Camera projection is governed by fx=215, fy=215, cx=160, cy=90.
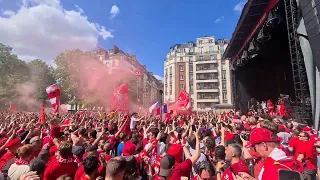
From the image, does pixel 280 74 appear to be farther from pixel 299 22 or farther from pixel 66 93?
pixel 66 93

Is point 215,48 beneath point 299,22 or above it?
above

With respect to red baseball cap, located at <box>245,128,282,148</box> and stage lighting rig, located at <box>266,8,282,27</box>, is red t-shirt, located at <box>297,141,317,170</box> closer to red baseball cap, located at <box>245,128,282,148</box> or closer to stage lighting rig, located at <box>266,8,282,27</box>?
red baseball cap, located at <box>245,128,282,148</box>

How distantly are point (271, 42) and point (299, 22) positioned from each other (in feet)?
21.2

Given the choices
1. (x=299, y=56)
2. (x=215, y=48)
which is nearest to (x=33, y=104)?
(x=299, y=56)

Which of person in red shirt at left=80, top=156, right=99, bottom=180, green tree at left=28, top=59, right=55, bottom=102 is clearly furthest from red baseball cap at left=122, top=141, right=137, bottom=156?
green tree at left=28, top=59, right=55, bottom=102

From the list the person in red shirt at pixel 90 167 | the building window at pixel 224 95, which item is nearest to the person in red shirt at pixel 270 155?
the person in red shirt at pixel 90 167

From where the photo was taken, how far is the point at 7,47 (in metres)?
42.1

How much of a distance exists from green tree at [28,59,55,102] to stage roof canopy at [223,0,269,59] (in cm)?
3828

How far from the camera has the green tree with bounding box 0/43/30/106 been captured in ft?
121

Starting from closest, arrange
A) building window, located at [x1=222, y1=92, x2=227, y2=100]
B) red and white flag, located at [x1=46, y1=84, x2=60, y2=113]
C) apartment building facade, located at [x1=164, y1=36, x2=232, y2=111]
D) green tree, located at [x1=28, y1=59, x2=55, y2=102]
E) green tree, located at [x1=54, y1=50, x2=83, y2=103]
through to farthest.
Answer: red and white flag, located at [x1=46, y1=84, x2=60, y2=113], green tree, located at [x1=54, y1=50, x2=83, y2=103], green tree, located at [x1=28, y1=59, x2=55, y2=102], building window, located at [x1=222, y1=92, x2=227, y2=100], apartment building facade, located at [x1=164, y1=36, x2=232, y2=111]

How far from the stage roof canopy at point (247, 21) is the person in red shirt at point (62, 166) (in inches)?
496

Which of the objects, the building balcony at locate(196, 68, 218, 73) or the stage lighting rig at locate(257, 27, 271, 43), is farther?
the building balcony at locate(196, 68, 218, 73)

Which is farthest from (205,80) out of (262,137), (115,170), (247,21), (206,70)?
(115,170)

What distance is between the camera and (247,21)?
46.9 ft
